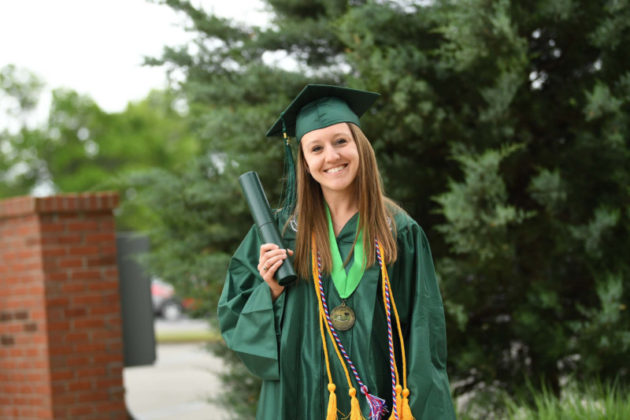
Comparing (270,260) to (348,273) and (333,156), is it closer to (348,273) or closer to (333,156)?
(348,273)

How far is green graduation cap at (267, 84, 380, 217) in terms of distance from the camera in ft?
7.34

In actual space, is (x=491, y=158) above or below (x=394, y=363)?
above

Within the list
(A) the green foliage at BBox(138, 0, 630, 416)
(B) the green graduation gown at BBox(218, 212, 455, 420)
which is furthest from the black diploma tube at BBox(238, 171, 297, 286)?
(A) the green foliage at BBox(138, 0, 630, 416)

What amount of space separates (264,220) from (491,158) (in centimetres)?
172

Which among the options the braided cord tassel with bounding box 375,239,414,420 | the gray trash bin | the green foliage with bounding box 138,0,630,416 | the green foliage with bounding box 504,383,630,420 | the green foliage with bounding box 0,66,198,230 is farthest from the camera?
the green foliage with bounding box 0,66,198,230

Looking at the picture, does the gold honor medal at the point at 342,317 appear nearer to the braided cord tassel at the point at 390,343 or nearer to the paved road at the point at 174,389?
the braided cord tassel at the point at 390,343

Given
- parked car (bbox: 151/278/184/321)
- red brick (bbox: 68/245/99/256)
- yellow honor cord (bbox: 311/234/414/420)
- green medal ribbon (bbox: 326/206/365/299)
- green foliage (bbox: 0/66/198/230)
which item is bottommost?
parked car (bbox: 151/278/184/321)

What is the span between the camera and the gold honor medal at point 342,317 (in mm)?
2131

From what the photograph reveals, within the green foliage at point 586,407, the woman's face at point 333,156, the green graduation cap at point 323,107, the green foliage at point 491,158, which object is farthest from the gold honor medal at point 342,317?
the green foliage at point 586,407

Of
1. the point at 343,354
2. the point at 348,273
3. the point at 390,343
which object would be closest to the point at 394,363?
the point at 390,343

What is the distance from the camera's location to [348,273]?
219cm

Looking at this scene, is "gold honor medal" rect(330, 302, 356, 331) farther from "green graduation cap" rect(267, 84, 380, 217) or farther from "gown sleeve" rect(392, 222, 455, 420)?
"green graduation cap" rect(267, 84, 380, 217)

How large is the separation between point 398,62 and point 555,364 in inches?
82.7

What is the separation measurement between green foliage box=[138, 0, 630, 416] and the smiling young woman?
1.38 m
